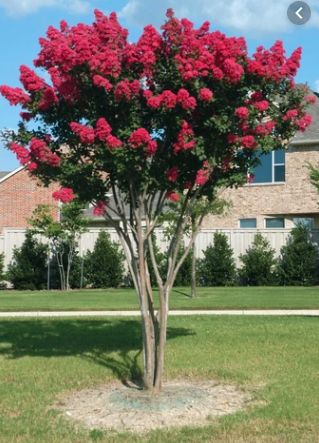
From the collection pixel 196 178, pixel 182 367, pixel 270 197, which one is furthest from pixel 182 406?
pixel 270 197

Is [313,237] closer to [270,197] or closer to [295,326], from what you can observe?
[270,197]

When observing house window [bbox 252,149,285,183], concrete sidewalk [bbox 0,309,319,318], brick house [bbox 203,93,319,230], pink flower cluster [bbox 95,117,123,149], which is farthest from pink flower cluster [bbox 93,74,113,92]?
house window [bbox 252,149,285,183]

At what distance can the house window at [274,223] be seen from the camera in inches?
1086

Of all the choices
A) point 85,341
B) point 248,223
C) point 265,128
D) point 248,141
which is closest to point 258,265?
point 248,223

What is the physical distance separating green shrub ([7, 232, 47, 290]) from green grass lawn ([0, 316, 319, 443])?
37.6 feet

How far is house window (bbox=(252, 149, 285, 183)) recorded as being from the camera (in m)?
27.2

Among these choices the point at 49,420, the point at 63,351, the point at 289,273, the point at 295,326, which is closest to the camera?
the point at 49,420

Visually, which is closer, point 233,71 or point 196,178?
point 233,71

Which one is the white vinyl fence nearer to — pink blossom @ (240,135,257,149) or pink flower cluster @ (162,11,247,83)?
pink blossom @ (240,135,257,149)

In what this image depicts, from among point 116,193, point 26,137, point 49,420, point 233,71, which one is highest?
point 233,71

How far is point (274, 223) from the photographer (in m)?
27.7

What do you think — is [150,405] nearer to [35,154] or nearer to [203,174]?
[203,174]

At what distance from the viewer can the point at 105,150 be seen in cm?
604

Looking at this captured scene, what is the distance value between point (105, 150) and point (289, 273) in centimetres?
1770
